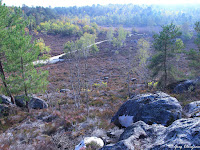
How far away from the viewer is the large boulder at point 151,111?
19.5 feet

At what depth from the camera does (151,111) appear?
634 centimetres

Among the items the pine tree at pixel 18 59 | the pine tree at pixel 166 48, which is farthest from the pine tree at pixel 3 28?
the pine tree at pixel 166 48

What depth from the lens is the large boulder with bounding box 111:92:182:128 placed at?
5.94 m

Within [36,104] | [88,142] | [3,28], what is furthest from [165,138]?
[36,104]

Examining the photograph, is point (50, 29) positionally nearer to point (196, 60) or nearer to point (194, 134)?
point (196, 60)

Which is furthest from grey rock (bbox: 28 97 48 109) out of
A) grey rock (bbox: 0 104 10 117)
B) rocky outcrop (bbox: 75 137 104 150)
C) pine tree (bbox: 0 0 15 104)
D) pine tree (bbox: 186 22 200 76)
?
pine tree (bbox: 186 22 200 76)

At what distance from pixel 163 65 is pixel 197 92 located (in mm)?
4830

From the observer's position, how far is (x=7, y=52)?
9383mm

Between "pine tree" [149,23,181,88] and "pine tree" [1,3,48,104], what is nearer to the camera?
"pine tree" [1,3,48,104]

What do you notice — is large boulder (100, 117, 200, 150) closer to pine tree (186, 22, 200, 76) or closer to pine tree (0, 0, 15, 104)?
pine tree (0, 0, 15, 104)

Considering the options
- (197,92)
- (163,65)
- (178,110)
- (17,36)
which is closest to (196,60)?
(163,65)

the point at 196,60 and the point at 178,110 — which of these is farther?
the point at 196,60

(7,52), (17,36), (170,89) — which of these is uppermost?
(17,36)

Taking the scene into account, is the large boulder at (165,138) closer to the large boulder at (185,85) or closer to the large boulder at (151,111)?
the large boulder at (151,111)
